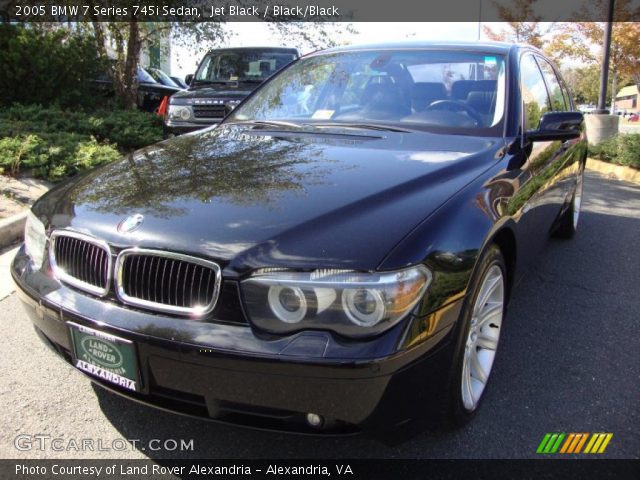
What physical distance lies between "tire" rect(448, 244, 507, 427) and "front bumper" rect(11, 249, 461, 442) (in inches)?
4.6

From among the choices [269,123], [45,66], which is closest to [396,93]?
[269,123]

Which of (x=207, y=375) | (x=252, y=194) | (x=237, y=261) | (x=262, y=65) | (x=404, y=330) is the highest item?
(x=262, y=65)

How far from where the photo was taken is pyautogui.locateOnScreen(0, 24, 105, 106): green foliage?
9.48 meters

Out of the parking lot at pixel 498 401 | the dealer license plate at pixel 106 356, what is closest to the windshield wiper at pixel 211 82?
the parking lot at pixel 498 401

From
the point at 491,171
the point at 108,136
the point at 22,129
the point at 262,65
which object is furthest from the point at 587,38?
the point at 491,171

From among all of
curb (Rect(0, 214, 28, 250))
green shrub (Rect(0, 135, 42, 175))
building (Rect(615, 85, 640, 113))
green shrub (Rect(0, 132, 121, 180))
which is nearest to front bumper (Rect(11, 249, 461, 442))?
curb (Rect(0, 214, 28, 250))

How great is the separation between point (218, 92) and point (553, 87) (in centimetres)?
546

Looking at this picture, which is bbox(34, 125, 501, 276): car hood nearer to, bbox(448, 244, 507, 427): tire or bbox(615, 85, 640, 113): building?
bbox(448, 244, 507, 427): tire

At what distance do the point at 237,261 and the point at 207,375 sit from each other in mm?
376

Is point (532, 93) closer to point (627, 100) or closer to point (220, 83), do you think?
point (220, 83)

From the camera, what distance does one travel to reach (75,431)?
7.75ft

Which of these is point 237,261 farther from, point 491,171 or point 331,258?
point 491,171

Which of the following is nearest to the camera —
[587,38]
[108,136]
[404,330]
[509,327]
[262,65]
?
[404,330]

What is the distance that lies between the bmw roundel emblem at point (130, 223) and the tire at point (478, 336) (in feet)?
3.97
